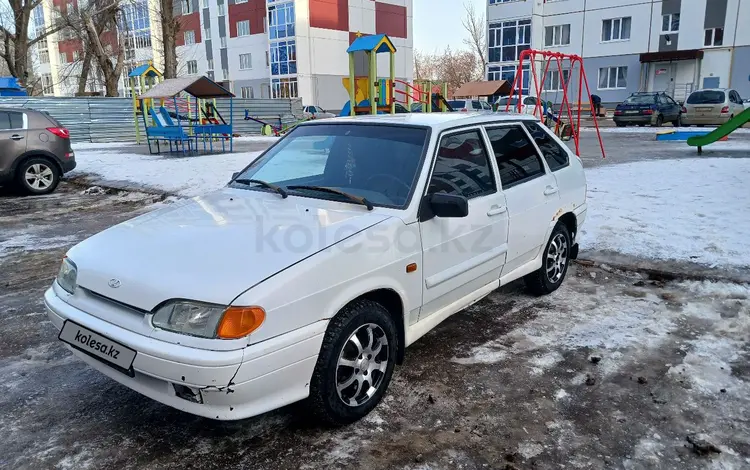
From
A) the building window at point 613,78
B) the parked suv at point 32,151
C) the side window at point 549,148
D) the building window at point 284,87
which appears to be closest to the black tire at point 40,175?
the parked suv at point 32,151

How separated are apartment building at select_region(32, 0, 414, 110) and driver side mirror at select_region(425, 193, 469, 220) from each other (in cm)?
4134

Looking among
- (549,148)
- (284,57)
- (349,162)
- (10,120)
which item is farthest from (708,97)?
(284,57)

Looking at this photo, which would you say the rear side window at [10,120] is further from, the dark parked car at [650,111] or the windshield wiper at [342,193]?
the dark parked car at [650,111]

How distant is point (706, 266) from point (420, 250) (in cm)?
361

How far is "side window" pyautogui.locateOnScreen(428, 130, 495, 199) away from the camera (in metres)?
3.57

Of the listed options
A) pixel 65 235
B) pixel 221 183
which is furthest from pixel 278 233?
pixel 221 183

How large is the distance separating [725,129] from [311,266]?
13744mm

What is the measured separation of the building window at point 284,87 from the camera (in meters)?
44.8

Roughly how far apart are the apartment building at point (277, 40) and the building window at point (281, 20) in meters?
0.07

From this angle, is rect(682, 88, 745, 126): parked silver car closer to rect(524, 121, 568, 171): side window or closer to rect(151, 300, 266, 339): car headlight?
rect(524, 121, 568, 171): side window

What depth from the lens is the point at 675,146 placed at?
1631 cm

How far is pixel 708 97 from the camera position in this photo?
22.9 m

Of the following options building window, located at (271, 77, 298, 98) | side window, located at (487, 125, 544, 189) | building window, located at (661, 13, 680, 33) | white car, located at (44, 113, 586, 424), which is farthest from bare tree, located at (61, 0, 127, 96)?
building window, located at (661, 13, 680, 33)

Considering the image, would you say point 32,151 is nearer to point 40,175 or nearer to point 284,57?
point 40,175
